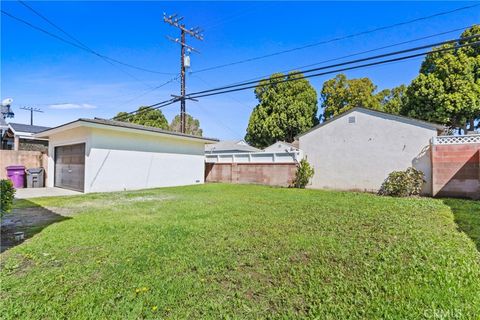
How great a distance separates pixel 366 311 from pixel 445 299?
88 cm

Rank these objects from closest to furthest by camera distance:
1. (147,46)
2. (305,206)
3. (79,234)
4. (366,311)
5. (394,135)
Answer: (366,311) → (79,234) → (305,206) → (394,135) → (147,46)

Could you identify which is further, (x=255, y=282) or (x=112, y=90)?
(x=112, y=90)

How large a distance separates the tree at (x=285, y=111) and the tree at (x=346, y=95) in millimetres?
1674

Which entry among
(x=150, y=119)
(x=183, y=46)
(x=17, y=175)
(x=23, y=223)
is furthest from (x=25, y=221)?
(x=150, y=119)

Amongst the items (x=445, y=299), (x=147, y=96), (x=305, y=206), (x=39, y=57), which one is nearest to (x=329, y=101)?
(x=147, y=96)

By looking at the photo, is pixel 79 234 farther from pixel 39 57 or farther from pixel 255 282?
pixel 39 57

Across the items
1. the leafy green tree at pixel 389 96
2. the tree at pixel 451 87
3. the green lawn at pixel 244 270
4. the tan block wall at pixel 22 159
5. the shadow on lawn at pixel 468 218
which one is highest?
the leafy green tree at pixel 389 96

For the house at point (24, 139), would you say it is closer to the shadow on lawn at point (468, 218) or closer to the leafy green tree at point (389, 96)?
the shadow on lawn at point (468, 218)

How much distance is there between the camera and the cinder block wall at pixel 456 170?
8.89 m

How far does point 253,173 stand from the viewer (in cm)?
1480

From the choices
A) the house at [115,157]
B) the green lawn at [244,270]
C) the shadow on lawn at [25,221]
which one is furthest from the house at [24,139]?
the green lawn at [244,270]

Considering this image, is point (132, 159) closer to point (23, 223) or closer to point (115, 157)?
point (115, 157)

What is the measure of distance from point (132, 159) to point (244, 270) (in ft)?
34.4

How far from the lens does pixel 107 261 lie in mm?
3332
